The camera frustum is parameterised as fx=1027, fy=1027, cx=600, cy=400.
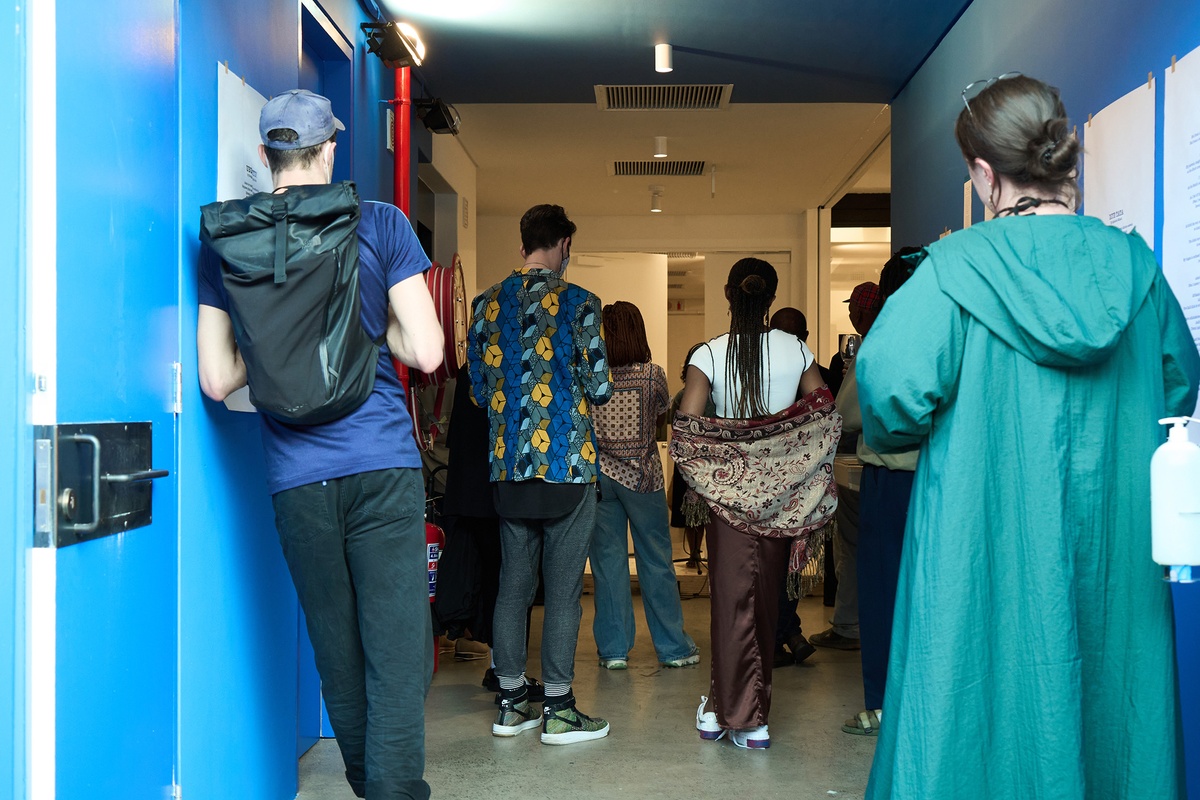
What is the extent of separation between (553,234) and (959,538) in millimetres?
1960

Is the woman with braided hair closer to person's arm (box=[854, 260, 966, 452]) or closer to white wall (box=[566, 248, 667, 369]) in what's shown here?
person's arm (box=[854, 260, 966, 452])

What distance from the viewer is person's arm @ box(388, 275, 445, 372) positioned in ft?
6.59

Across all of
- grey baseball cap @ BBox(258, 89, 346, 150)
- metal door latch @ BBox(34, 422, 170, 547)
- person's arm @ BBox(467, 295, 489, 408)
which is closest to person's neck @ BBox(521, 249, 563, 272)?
person's arm @ BBox(467, 295, 489, 408)

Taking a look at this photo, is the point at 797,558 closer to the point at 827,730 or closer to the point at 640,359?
the point at 827,730

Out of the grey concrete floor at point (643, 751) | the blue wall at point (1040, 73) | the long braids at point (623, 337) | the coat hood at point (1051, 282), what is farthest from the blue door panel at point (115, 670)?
the long braids at point (623, 337)

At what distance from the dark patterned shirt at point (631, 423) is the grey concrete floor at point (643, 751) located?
811mm

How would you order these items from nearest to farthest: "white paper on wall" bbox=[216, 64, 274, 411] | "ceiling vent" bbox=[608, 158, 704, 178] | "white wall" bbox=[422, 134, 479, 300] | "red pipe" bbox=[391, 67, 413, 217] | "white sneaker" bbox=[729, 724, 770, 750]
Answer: "white paper on wall" bbox=[216, 64, 274, 411], "white sneaker" bbox=[729, 724, 770, 750], "red pipe" bbox=[391, 67, 413, 217], "white wall" bbox=[422, 134, 479, 300], "ceiling vent" bbox=[608, 158, 704, 178]

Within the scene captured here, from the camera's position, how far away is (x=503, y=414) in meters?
3.20

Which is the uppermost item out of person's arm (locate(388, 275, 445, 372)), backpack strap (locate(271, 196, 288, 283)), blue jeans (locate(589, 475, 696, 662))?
backpack strap (locate(271, 196, 288, 283))

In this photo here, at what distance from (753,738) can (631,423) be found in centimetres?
142

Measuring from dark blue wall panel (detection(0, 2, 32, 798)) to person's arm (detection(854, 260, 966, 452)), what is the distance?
49.5 inches

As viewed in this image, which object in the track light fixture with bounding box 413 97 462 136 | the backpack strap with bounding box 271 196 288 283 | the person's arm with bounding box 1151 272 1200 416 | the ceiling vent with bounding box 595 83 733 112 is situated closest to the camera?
the person's arm with bounding box 1151 272 1200 416

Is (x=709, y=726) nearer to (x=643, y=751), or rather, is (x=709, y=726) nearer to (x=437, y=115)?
(x=643, y=751)

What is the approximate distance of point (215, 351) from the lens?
2012 millimetres
